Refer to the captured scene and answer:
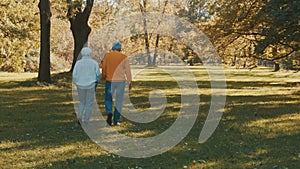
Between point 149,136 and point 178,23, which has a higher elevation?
point 178,23

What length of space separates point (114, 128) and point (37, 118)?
9.43 ft

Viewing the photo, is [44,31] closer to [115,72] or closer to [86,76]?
[86,76]

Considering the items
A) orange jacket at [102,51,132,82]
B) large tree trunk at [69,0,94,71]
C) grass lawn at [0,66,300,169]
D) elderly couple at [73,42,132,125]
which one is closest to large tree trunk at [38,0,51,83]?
large tree trunk at [69,0,94,71]

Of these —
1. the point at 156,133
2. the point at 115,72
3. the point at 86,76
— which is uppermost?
the point at 115,72

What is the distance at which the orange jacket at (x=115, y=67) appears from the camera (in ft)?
34.1

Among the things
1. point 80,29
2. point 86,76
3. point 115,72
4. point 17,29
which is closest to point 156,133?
point 115,72

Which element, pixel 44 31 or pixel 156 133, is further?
pixel 44 31

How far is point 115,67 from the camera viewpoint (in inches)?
410

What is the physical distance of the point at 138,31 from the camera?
5900cm

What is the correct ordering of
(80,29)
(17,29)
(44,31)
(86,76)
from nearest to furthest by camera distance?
(86,76)
(44,31)
(17,29)
(80,29)

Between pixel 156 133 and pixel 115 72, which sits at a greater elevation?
pixel 115 72

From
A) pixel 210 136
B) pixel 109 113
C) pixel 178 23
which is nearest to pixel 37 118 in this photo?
pixel 109 113

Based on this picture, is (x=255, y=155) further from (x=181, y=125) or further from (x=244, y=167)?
(x=181, y=125)

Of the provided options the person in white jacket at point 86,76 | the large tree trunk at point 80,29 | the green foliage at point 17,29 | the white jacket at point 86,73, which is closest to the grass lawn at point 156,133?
the person in white jacket at point 86,76
